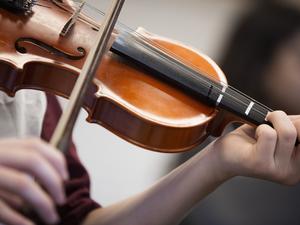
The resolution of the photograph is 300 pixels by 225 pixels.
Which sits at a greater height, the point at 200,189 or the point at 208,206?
the point at 200,189

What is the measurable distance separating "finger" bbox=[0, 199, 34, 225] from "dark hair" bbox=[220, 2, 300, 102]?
42.6 inches

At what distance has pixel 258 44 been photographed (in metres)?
1.39

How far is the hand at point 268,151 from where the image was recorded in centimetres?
59

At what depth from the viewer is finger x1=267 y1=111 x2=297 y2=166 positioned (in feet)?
1.93

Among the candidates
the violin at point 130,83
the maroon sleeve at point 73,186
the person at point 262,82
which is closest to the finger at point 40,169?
the violin at point 130,83

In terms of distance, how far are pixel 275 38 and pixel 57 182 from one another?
1.18m

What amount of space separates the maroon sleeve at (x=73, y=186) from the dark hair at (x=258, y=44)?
2.17 feet

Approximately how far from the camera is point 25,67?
67cm

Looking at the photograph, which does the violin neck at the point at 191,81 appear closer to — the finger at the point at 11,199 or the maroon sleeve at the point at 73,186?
the maroon sleeve at the point at 73,186

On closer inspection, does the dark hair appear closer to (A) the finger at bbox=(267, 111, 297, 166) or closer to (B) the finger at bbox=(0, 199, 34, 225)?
(A) the finger at bbox=(267, 111, 297, 166)

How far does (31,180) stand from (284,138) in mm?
394

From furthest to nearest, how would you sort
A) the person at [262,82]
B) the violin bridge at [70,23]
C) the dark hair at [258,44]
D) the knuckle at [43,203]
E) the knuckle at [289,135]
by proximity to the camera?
1. the dark hair at [258,44]
2. the person at [262,82]
3. the violin bridge at [70,23]
4. the knuckle at [289,135]
5. the knuckle at [43,203]

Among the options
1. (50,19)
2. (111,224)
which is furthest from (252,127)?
(50,19)

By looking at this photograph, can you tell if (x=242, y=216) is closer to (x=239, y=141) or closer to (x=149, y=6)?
(x=239, y=141)
